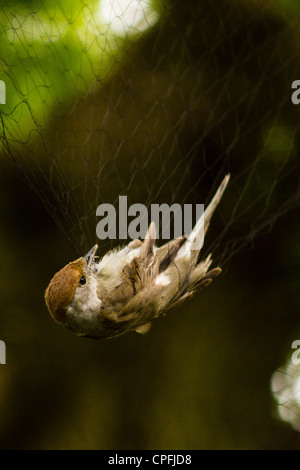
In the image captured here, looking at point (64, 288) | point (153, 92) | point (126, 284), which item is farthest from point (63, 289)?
point (153, 92)

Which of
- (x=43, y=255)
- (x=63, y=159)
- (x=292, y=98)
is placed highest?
(x=292, y=98)

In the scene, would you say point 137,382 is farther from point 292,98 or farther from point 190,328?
point 292,98

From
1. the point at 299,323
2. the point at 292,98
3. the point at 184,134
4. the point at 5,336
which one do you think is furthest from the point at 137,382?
the point at 292,98

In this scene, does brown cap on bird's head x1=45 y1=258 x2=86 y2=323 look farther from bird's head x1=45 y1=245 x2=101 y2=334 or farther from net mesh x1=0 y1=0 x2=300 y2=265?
net mesh x1=0 y1=0 x2=300 y2=265

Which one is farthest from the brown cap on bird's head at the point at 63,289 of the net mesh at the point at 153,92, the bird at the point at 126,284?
the net mesh at the point at 153,92

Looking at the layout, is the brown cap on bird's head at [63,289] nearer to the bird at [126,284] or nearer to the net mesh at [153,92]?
the bird at [126,284]

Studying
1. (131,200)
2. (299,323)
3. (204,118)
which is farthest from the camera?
(299,323)

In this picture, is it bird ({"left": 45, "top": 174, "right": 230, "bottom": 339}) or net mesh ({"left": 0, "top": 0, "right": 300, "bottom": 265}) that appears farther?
net mesh ({"left": 0, "top": 0, "right": 300, "bottom": 265})

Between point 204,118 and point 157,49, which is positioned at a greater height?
point 157,49

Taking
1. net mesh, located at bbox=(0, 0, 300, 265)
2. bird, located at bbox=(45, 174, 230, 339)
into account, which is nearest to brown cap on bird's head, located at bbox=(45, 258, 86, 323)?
bird, located at bbox=(45, 174, 230, 339)
